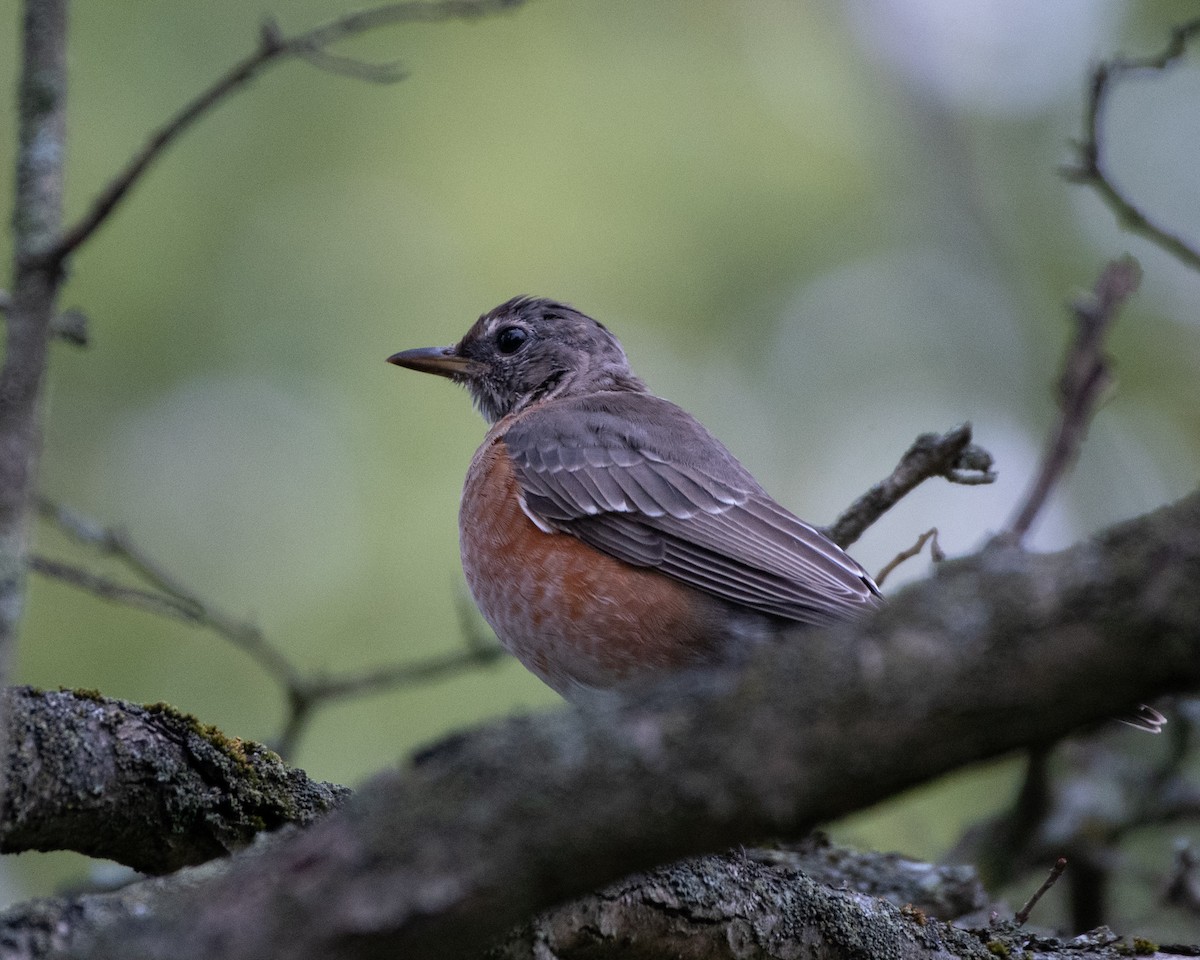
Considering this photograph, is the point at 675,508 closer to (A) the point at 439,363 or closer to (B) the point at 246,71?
(A) the point at 439,363

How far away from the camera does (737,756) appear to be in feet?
5.62

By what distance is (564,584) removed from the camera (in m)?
4.75

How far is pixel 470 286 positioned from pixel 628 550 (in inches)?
202

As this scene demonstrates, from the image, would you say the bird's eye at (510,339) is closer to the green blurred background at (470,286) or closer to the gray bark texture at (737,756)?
the green blurred background at (470,286)

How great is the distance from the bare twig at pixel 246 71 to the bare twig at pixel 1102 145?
2.24 metres

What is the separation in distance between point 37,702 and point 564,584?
2.31 metres

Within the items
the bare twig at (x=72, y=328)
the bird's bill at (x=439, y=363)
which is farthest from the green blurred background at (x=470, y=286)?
the bare twig at (x=72, y=328)

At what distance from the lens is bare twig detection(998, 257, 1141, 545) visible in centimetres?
555

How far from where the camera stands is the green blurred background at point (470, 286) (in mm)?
8688

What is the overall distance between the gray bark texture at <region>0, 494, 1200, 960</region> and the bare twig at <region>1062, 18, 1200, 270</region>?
319 cm

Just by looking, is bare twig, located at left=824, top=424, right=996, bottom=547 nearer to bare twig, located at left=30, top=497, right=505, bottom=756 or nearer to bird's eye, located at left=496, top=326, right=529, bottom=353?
bare twig, located at left=30, top=497, right=505, bottom=756

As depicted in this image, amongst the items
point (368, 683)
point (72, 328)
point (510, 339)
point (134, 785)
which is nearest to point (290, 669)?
point (368, 683)

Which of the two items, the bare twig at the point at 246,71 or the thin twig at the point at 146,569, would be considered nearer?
the bare twig at the point at 246,71

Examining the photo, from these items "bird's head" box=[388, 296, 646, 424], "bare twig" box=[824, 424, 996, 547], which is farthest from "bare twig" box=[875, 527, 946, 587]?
"bird's head" box=[388, 296, 646, 424]
